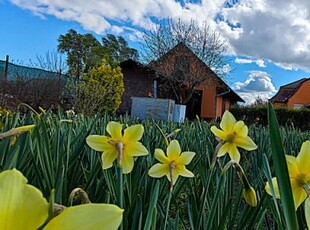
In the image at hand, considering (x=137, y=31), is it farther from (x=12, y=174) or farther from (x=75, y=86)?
(x=12, y=174)

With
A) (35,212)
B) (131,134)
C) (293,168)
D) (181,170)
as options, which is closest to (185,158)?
(181,170)

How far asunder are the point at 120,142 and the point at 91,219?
397 millimetres

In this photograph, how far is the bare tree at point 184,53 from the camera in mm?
17312

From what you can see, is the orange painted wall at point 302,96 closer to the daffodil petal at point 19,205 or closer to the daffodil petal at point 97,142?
the daffodil petal at point 97,142

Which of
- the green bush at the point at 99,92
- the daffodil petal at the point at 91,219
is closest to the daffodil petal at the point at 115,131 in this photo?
the daffodil petal at the point at 91,219

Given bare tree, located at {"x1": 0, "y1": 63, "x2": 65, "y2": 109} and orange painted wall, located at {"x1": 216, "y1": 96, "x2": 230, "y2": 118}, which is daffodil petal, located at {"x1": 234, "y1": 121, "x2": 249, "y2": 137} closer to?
bare tree, located at {"x1": 0, "y1": 63, "x2": 65, "y2": 109}

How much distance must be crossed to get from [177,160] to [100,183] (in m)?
0.19

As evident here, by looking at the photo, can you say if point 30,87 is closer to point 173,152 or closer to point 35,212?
point 173,152

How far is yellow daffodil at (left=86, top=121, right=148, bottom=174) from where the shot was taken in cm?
59

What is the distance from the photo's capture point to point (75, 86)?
1001 cm

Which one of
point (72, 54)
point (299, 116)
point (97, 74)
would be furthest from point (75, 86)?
point (72, 54)

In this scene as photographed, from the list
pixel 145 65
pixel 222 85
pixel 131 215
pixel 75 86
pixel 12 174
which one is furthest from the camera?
pixel 222 85

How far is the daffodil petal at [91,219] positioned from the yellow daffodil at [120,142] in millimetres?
393

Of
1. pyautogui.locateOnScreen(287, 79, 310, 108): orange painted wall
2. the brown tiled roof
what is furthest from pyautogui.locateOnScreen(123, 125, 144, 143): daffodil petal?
pyautogui.locateOnScreen(287, 79, 310, 108): orange painted wall
